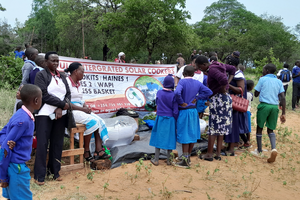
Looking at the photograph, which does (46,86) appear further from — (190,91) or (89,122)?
(190,91)

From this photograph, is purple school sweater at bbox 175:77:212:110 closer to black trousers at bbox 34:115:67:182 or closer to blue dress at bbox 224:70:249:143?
blue dress at bbox 224:70:249:143

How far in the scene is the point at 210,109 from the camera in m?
5.11

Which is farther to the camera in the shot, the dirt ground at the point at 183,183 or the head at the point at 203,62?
the head at the point at 203,62

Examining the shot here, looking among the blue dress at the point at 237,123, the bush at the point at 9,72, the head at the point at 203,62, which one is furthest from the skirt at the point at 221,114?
the bush at the point at 9,72

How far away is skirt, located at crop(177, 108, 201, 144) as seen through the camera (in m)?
4.64

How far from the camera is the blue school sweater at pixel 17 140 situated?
2.42 meters

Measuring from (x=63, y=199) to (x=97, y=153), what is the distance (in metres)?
1.23

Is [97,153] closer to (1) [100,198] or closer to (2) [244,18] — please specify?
(1) [100,198]

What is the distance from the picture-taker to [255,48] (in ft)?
124

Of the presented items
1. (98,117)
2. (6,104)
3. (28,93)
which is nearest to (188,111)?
(98,117)

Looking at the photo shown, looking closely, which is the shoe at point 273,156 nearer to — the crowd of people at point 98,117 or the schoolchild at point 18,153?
the crowd of people at point 98,117

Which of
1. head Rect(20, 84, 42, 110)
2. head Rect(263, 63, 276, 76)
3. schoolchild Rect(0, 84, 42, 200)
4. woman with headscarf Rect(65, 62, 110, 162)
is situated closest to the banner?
woman with headscarf Rect(65, 62, 110, 162)

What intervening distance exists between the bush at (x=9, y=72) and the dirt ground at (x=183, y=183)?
Result: 566 cm

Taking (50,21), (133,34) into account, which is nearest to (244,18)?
(50,21)
